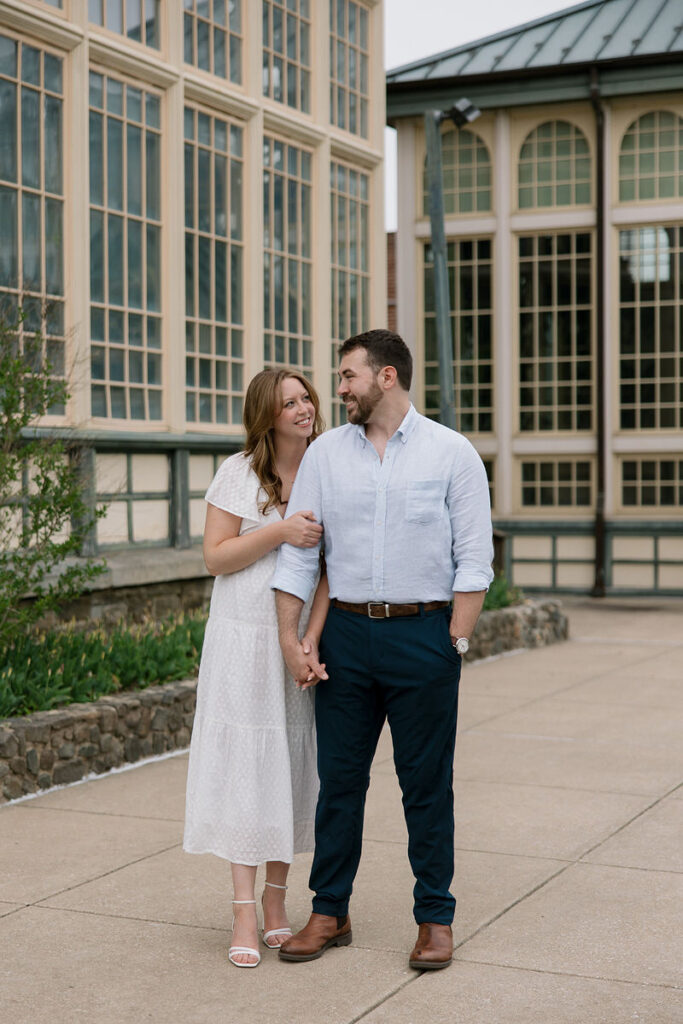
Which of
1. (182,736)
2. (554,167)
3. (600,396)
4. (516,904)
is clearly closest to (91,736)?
(182,736)

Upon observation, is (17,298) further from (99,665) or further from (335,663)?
(335,663)

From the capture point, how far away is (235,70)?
1222 cm

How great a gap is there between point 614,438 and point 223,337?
9197mm

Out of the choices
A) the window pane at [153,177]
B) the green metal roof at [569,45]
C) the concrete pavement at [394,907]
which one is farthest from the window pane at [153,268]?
the green metal roof at [569,45]

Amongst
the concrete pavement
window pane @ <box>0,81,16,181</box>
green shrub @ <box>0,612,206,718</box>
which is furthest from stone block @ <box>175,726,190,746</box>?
window pane @ <box>0,81,16,181</box>

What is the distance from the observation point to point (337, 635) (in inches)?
172

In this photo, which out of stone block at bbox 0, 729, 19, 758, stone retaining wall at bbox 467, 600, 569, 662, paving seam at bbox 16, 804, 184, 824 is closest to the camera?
paving seam at bbox 16, 804, 184, 824

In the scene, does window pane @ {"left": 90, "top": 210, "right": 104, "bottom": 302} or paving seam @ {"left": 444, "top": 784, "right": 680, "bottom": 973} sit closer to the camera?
paving seam @ {"left": 444, "top": 784, "right": 680, "bottom": 973}

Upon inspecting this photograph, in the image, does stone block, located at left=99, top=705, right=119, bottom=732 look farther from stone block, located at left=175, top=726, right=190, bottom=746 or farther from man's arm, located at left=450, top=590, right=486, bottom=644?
man's arm, located at left=450, top=590, right=486, bottom=644

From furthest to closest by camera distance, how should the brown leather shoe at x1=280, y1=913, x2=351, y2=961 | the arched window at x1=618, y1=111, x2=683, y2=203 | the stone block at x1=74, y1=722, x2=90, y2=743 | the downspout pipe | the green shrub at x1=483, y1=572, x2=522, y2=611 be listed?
the downspout pipe
the arched window at x1=618, y1=111, x2=683, y2=203
the green shrub at x1=483, y1=572, x2=522, y2=611
the stone block at x1=74, y1=722, x2=90, y2=743
the brown leather shoe at x1=280, y1=913, x2=351, y2=961

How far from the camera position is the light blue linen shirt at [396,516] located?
4301 mm

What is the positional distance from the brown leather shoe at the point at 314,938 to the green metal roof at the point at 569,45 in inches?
653

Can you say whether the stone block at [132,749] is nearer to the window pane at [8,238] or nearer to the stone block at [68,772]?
the stone block at [68,772]

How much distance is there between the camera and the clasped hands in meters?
4.34
